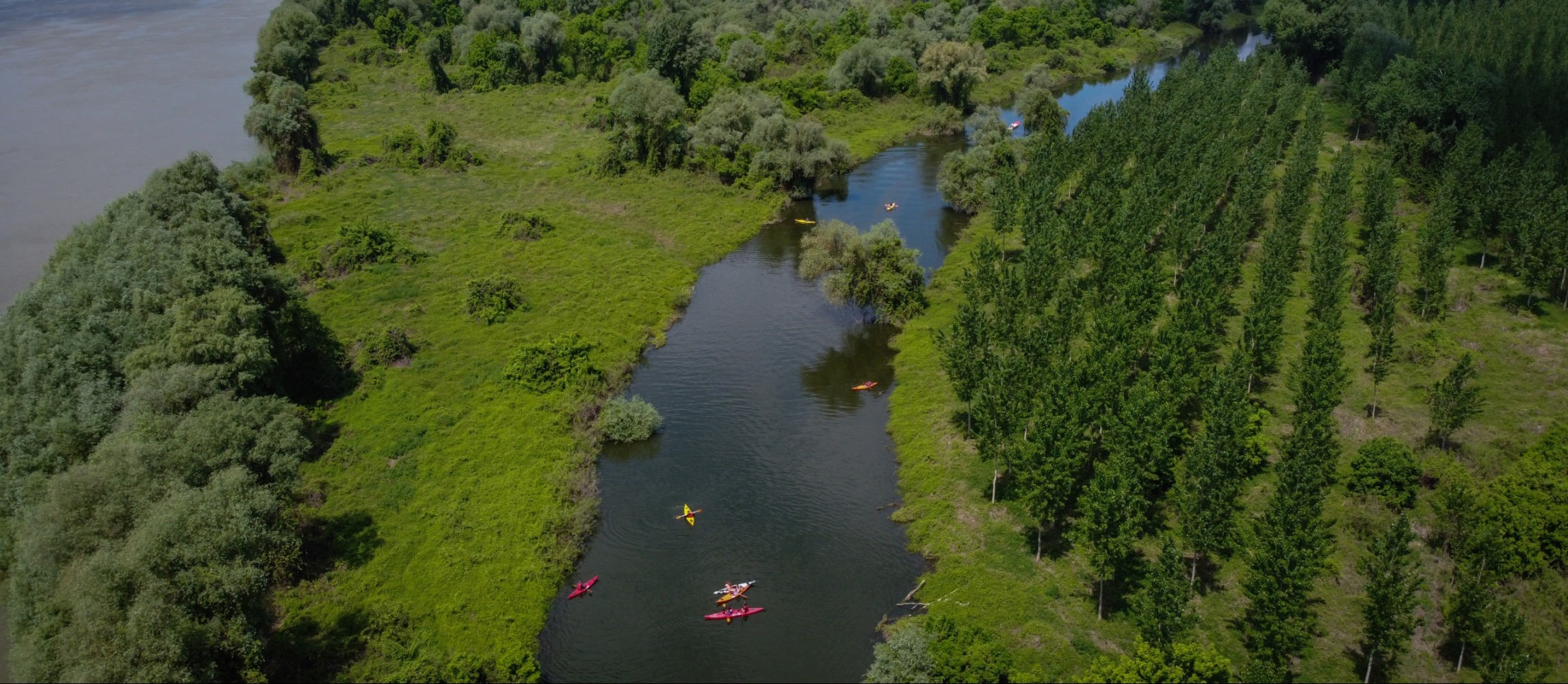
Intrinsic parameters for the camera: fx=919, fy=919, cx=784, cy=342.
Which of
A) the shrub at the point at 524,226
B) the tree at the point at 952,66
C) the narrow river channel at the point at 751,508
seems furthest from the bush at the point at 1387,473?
the tree at the point at 952,66

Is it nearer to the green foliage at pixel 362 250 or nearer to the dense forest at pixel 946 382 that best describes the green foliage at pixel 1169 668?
the dense forest at pixel 946 382

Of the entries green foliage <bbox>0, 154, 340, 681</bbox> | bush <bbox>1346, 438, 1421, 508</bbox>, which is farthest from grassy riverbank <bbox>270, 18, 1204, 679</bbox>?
bush <bbox>1346, 438, 1421, 508</bbox>

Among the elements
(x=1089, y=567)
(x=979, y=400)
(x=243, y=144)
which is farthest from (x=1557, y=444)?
(x=243, y=144)

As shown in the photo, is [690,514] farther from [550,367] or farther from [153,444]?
[153,444]

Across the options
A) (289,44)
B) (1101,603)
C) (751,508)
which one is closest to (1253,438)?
(1101,603)

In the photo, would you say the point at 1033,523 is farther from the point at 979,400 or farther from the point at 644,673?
the point at 644,673

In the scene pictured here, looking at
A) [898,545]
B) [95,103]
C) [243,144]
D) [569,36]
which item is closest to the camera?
[898,545]
